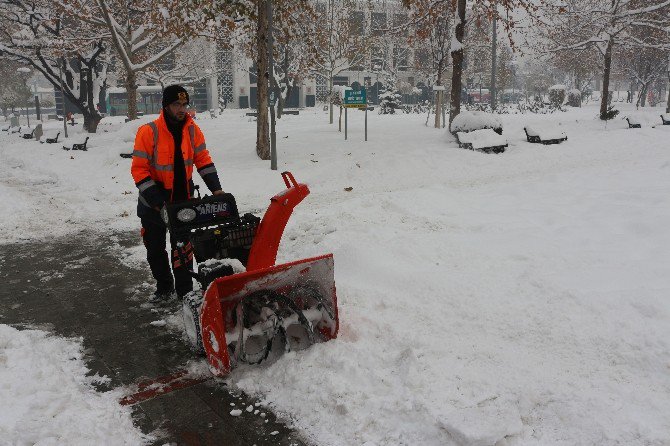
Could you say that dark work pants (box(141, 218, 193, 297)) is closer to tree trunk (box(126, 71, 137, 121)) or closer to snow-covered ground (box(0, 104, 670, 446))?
snow-covered ground (box(0, 104, 670, 446))

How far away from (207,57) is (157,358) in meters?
45.5

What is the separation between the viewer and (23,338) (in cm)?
426

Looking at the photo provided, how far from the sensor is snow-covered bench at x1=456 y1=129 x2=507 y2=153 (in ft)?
46.2

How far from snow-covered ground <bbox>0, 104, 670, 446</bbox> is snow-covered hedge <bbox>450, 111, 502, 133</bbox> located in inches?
205

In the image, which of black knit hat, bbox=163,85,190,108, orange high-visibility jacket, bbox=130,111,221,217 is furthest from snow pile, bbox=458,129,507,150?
black knit hat, bbox=163,85,190,108

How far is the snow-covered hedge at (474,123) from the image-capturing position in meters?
15.4

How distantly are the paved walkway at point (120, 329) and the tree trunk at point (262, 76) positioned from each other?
6.62 metres

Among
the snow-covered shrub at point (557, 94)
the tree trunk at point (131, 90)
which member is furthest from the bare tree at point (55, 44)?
the snow-covered shrub at point (557, 94)

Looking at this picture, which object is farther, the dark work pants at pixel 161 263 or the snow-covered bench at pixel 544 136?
the snow-covered bench at pixel 544 136

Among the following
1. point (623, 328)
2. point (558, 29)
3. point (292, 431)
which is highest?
point (558, 29)

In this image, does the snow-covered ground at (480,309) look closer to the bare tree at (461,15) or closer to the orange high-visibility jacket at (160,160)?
the orange high-visibility jacket at (160,160)

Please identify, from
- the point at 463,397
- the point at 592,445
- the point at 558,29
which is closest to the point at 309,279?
the point at 463,397

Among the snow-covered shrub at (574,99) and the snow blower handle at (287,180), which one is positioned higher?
the snow-covered shrub at (574,99)

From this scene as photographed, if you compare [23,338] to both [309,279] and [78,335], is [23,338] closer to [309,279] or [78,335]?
[78,335]
